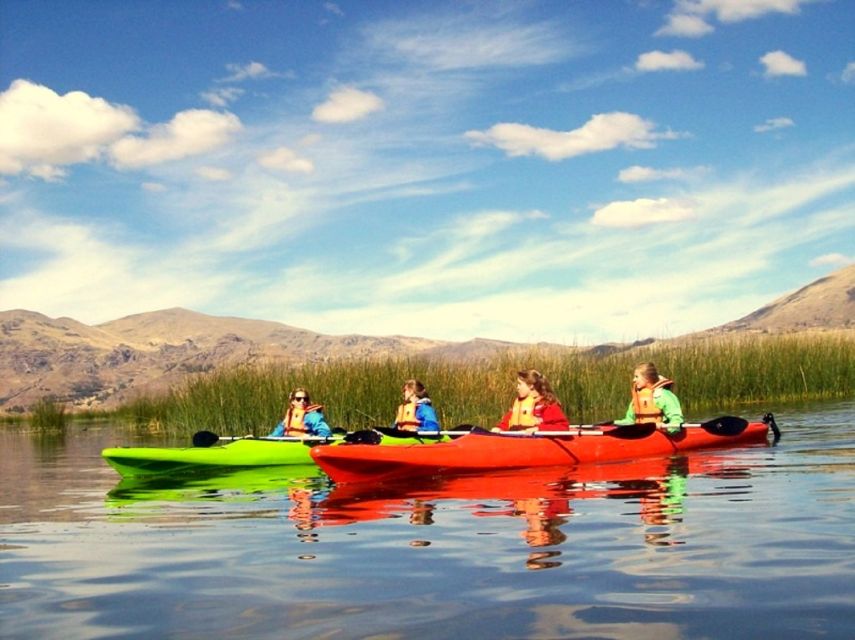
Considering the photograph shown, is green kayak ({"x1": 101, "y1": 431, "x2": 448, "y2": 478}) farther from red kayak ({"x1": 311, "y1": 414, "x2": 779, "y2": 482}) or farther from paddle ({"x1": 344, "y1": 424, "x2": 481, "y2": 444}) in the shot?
red kayak ({"x1": 311, "y1": 414, "x2": 779, "y2": 482})

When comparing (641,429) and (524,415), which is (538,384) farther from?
(641,429)

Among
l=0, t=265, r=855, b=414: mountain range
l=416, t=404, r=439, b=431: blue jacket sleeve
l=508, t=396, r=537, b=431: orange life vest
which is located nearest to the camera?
l=508, t=396, r=537, b=431: orange life vest

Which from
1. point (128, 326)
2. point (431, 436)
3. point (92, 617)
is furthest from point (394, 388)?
point (128, 326)

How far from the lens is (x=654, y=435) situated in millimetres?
11383

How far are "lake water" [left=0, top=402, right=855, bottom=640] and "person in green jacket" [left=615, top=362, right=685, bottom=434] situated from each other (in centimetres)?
240

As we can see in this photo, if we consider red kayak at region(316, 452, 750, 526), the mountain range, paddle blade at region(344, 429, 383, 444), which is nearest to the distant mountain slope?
the mountain range

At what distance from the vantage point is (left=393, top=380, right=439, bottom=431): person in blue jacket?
1216cm

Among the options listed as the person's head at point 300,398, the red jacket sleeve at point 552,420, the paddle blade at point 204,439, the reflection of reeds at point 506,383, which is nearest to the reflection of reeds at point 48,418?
the reflection of reeds at point 506,383

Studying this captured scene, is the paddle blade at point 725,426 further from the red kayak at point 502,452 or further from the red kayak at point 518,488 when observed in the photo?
the red kayak at point 518,488

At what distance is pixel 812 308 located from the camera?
116m

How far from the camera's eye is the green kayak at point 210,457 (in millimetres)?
11586

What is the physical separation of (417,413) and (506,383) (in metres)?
7.92

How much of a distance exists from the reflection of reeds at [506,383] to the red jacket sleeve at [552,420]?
6.46 metres

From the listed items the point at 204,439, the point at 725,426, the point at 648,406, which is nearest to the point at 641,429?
the point at 648,406
